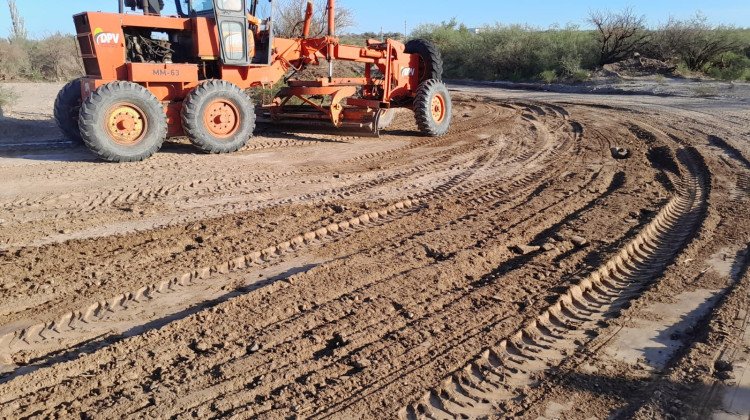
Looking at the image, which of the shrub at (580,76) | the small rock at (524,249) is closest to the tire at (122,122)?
the small rock at (524,249)

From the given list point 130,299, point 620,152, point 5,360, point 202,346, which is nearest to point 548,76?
point 620,152

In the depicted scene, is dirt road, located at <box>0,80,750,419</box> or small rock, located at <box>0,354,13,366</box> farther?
small rock, located at <box>0,354,13,366</box>

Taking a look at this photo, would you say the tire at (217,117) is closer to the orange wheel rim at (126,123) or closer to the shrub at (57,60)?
the orange wheel rim at (126,123)

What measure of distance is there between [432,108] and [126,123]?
19.9ft

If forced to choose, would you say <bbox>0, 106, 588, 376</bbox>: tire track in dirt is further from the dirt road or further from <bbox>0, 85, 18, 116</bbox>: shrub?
<bbox>0, 85, 18, 116</bbox>: shrub

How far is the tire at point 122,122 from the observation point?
854cm

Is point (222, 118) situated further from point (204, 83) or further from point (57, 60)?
point (57, 60)

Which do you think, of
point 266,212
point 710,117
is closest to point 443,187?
point 266,212

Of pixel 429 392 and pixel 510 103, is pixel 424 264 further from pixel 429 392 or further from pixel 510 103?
pixel 510 103

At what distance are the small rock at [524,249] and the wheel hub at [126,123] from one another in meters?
6.57

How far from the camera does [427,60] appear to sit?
41.8 ft

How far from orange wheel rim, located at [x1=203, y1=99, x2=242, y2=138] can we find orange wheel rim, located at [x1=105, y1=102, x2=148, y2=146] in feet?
3.44

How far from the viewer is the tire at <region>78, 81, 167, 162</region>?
8.54 meters

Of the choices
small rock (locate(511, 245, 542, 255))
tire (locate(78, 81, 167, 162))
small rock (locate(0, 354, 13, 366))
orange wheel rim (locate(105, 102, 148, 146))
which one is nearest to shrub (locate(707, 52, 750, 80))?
small rock (locate(511, 245, 542, 255))
